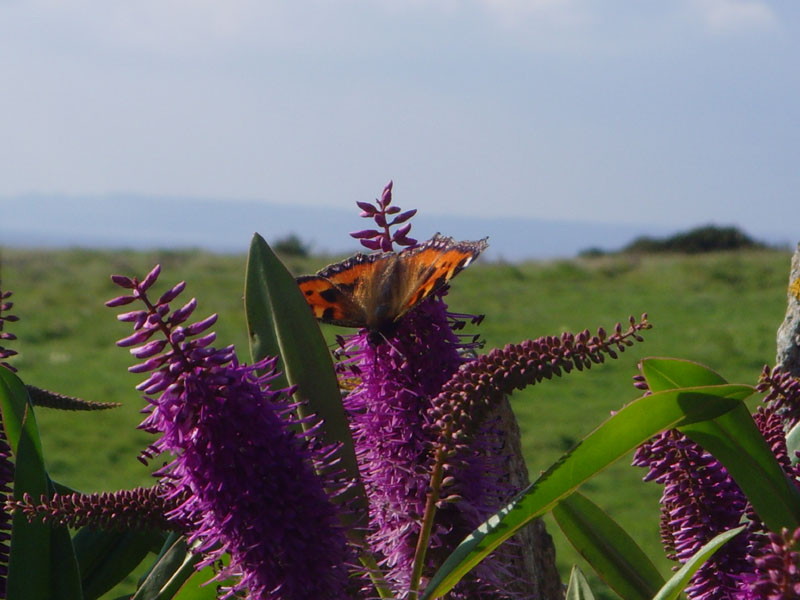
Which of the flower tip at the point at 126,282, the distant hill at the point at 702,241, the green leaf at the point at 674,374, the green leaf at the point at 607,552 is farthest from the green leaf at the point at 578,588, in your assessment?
the distant hill at the point at 702,241

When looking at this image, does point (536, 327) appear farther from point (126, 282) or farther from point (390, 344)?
point (126, 282)

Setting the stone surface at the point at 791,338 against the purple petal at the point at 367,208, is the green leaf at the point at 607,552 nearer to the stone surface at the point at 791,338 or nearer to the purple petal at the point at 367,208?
A: the purple petal at the point at 367,208

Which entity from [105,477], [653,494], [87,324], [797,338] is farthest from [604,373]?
[797,338]

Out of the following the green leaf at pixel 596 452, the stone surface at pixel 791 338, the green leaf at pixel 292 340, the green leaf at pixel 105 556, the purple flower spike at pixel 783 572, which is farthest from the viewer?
the stone surface at pixel 791 338

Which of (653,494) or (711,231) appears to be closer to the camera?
(653,494)

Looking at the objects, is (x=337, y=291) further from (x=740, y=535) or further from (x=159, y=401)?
(x=740, y=535)

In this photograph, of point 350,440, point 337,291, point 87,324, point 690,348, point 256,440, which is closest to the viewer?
point 256,440
